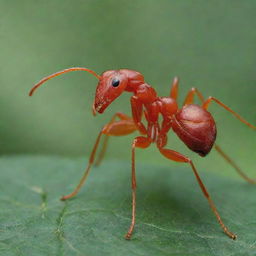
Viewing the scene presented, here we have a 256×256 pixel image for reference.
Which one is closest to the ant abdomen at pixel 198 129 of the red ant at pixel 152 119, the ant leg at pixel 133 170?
the red ant at pixel 152 119

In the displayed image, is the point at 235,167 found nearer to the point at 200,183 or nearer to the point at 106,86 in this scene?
the point at 200,183

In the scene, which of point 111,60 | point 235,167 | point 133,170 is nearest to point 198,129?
point 133,170

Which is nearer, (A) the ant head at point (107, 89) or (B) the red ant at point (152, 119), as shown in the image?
(B) the red ant at point (152, 119)

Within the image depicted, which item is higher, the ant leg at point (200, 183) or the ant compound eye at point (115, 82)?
the ant compound eye at point (115, 82)

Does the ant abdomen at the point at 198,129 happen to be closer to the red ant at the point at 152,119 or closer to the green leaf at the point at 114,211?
the red ant at the point at 152,119

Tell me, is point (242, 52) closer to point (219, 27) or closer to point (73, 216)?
point (219, 27)

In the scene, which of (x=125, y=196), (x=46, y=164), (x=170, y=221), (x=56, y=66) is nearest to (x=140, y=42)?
(x=56, y=66)

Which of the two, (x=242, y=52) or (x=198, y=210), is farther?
(x=242, y=52)

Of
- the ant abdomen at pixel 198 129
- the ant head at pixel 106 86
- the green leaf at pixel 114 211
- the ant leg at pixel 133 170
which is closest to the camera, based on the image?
the green leaf at pixel 114 211
